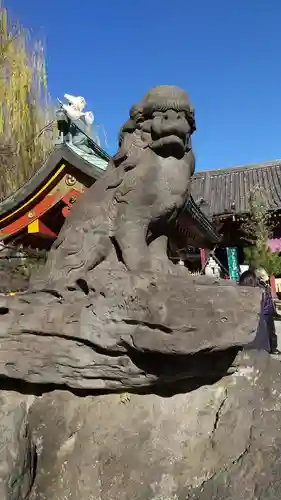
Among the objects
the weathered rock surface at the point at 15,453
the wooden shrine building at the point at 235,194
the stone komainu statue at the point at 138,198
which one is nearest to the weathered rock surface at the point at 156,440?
the weathered rock surface at the point at 15,453

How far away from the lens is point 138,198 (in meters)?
2.60

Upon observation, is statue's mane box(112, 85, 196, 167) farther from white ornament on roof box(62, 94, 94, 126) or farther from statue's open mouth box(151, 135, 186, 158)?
white ornament on roof box(62, 94, 94, 126)

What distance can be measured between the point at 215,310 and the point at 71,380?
Answer: 89cm

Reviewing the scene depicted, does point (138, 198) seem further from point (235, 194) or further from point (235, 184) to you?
point (235, 184)

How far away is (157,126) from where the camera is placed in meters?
2.60

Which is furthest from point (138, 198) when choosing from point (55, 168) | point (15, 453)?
point (55, 168)

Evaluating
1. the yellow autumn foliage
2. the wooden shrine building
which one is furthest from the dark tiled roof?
the yellow autumn foliage

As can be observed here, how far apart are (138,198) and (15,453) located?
62.3 inches

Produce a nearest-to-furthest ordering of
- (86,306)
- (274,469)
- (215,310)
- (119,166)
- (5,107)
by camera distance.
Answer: (274,469)
(215,310)
(86,306)
(119,166)
(5,107)

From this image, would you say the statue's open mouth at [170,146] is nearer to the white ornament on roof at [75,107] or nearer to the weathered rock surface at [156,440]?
the weathered rock surface at [156,440]

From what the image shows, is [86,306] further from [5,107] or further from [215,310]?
[5,107]

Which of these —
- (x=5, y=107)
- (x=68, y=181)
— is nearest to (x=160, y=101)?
(x=68, y=181)

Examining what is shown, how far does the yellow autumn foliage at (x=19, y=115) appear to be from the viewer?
12133 millimetres

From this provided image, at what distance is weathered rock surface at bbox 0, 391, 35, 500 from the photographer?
202 centimetres
